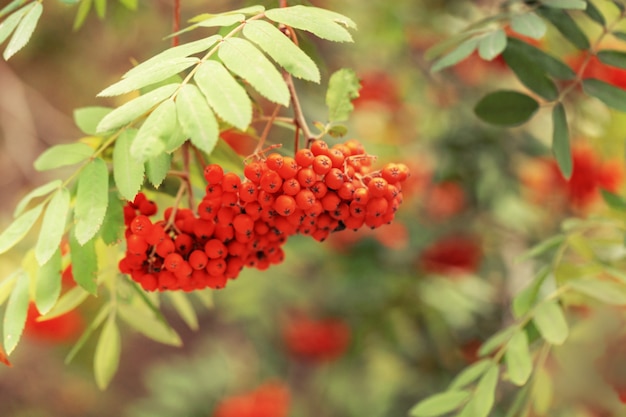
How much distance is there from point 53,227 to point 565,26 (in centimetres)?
81

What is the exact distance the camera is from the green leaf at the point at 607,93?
0.95 m

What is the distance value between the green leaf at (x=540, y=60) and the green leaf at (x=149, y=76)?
561 mm

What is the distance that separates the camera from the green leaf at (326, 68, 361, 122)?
2.67 feet

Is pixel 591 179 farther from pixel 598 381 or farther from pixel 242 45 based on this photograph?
pixel 242 45

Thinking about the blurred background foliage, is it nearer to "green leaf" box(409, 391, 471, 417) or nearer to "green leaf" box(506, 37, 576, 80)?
"green leaf" box(506, 37, 576, 80)

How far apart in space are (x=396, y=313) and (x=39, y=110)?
1.84 meters

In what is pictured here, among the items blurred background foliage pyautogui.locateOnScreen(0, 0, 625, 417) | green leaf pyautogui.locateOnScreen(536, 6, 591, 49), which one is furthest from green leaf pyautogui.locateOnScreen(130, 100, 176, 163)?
blurred background foliage pyautogui.locateOnScreen(0, 0, 625, 417)

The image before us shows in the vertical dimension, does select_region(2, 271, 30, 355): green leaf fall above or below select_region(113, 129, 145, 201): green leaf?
below

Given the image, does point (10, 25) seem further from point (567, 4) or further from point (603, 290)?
point (603, 290)

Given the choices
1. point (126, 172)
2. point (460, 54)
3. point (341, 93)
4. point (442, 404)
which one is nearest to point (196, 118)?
point (126, 172)

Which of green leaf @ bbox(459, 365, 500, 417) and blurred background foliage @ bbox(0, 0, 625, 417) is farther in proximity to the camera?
blurred background foliage @ bbox(0, 0, 625, 417)

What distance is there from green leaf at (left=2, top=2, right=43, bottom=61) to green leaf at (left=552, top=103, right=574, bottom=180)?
0.73m

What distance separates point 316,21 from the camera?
0.69m

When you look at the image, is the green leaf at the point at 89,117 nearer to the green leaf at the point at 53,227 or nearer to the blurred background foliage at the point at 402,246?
the green leaf at the point at 53,227
